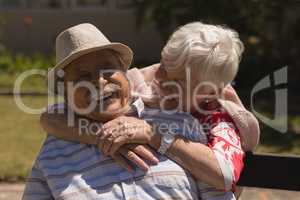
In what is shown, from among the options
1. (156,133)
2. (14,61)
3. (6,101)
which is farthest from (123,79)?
(14,61)

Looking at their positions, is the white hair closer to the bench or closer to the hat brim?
the hat brim

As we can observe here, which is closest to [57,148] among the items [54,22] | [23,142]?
[23,142]

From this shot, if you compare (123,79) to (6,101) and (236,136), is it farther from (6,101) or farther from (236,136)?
(6,101)

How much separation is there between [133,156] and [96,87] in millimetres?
281

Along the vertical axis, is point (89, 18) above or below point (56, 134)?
below

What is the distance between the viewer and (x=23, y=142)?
23.4ft

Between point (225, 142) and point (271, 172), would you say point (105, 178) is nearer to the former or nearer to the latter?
point (225, 142)

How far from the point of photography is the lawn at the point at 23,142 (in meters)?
5.90

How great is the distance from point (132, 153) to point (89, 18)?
13195mm

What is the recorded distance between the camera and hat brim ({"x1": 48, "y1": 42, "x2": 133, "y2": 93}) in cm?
222

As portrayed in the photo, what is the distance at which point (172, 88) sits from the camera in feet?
7.47

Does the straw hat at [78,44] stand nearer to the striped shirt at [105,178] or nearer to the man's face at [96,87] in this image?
the man's face at [96,87]

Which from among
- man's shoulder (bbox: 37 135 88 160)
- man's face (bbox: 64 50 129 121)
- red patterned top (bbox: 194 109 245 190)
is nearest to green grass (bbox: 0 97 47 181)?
man's shoulder (bbox: 37 135 88 160)

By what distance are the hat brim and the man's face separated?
0.04 m
